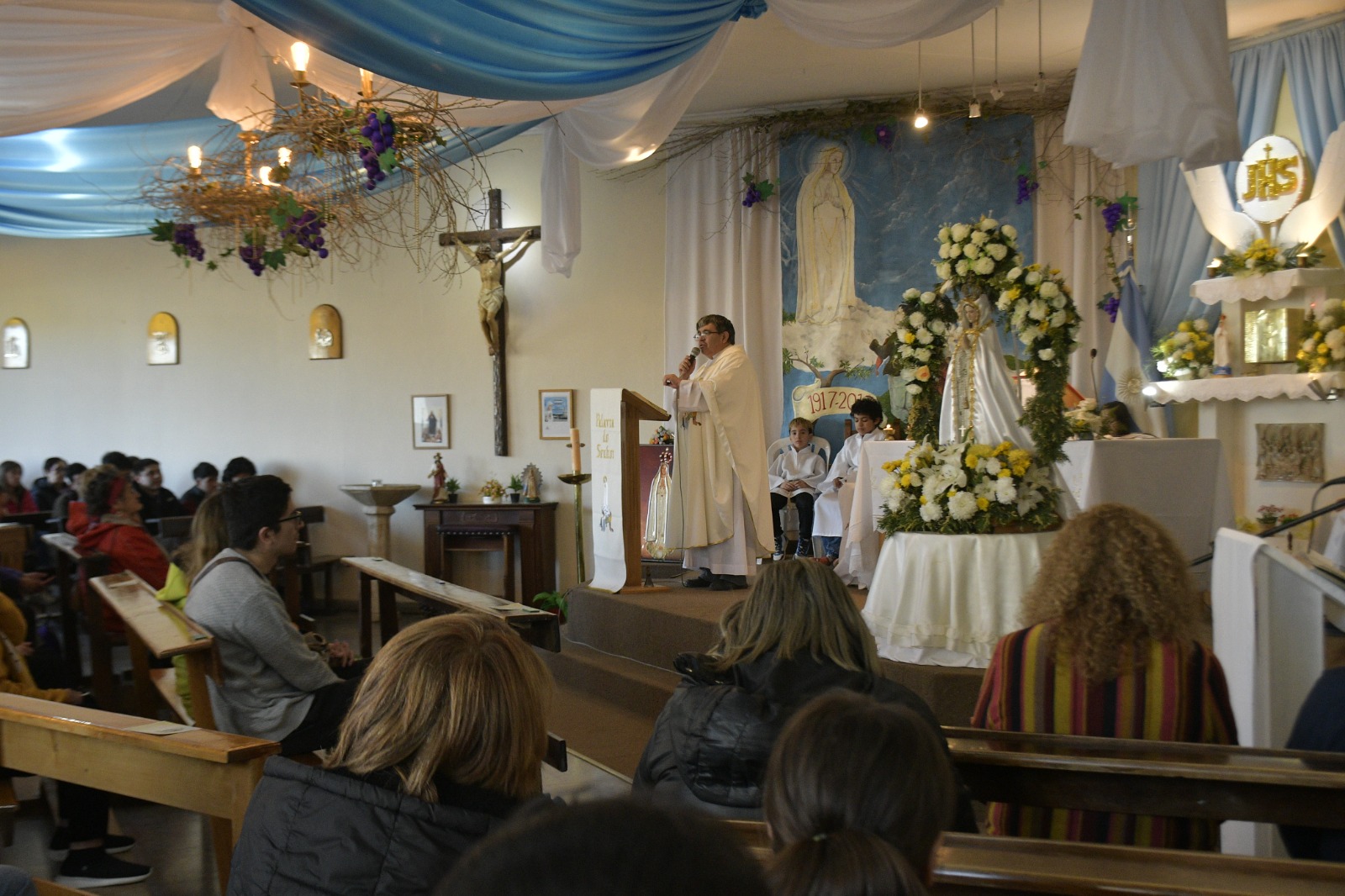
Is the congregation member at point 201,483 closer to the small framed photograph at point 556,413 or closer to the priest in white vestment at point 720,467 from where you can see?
the small framed photograph at point 556,413

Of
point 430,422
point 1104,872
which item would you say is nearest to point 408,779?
point 1104,872

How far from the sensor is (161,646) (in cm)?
319

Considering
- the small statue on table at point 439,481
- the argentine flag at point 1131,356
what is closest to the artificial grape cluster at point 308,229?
the small statue on table at point 439,481

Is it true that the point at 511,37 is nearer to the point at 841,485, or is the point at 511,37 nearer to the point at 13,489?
the point at 841,485

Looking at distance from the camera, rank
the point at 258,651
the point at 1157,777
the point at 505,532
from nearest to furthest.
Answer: the point at 1157,777, the point at 258,651, the point at 505,532

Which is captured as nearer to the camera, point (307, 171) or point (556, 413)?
point (307, 171)

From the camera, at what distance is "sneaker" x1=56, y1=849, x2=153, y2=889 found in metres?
3.74

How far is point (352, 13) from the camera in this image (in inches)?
138

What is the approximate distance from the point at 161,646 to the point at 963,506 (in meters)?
3.26

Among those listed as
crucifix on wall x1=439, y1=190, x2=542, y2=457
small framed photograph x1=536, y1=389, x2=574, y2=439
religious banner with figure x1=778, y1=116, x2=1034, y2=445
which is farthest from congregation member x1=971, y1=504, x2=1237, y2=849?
crucifix on wall x1=439, y1=190, x2=542, y2=457

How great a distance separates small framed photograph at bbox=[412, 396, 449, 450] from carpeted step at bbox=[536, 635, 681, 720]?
376 cm

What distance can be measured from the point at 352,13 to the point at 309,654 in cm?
213

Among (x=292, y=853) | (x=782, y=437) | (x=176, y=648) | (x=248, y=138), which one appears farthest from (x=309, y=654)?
(x=782, y=437)

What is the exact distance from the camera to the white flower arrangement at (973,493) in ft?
16.0
